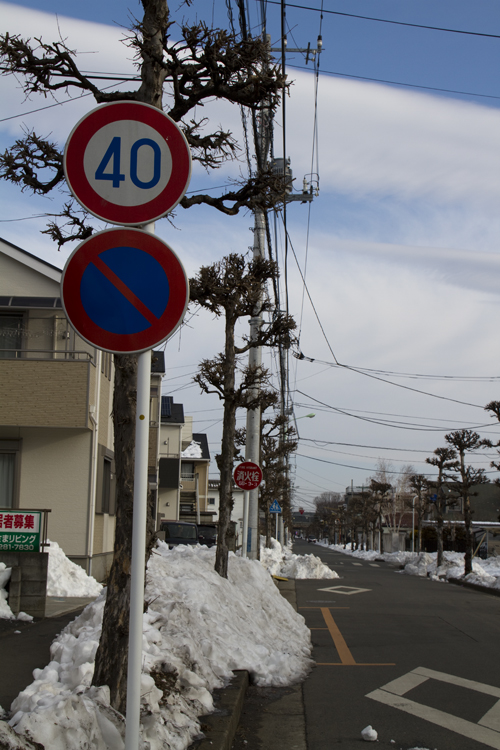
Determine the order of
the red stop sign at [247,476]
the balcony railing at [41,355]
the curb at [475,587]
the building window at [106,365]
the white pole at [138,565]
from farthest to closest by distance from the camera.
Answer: the curb at [475,587] → the building window at [106,365] → the balcony railing at [41,355] → the red stop sign at [247,476] → the white pole at [138,565]

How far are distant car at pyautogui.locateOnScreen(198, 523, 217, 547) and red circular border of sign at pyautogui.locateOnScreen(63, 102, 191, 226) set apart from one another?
20883mm

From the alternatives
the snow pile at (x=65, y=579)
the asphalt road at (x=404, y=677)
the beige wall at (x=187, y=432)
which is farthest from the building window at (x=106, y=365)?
the beige wall at (x=187, y=432)

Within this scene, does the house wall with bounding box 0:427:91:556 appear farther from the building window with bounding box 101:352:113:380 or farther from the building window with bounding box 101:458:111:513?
the building window with bounding box 101:352:113:380

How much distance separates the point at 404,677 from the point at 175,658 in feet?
11.0

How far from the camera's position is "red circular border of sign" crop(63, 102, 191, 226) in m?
3.43

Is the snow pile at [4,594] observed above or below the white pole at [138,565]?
below

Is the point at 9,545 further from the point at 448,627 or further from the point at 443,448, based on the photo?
the point at 443,448

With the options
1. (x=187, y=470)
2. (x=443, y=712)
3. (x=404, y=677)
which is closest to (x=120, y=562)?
(x=443, y=712)

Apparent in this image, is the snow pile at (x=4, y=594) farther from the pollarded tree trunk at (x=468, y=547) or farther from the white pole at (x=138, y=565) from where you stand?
the pollarded tree trunk at (x=468, y=547)

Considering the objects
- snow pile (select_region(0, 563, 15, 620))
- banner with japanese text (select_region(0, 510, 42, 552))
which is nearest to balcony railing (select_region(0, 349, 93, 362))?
banner with japanese text (select_region(0, 510, 42, 552))

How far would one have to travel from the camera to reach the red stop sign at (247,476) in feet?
46.4

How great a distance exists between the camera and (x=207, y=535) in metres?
24.2

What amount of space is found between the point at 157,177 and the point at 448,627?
11.2 metres

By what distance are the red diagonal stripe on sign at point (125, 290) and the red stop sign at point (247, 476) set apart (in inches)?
440
